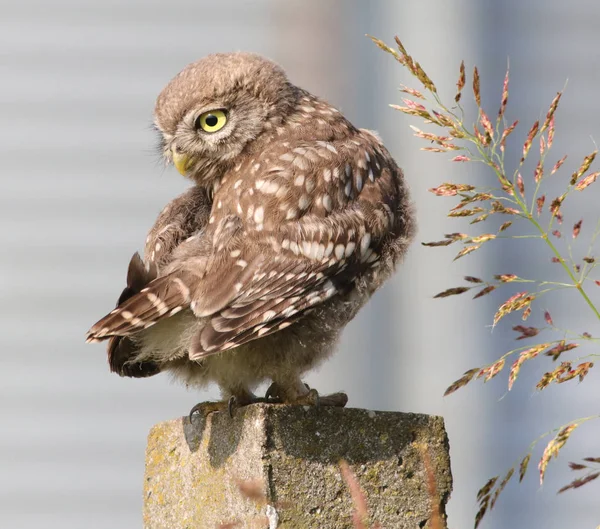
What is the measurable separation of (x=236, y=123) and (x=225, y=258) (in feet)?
2.19

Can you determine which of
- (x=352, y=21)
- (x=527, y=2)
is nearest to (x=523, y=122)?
(x=527, y=2)

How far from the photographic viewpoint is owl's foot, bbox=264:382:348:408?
332cm

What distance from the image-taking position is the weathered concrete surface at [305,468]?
263 centimetres

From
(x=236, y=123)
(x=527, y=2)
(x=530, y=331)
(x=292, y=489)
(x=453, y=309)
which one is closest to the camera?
(x=530, y=331)

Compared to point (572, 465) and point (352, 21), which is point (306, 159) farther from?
point (352, 21)

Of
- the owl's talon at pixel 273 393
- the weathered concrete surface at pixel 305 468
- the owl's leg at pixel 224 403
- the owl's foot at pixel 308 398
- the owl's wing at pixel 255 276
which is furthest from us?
the owl's talon at pixel 273 393

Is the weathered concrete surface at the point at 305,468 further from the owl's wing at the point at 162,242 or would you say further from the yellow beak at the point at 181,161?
the yellow beak at the point at 181,161

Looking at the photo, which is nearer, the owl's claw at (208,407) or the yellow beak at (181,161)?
the owl's claw at (208,407)

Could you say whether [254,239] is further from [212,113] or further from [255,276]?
[212,113]

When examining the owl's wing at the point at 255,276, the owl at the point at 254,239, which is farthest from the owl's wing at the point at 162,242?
the owl's wing at the point at 255,276

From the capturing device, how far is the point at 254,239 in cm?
319

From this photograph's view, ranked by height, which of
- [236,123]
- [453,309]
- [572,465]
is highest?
[453,309]

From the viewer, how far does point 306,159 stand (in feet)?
11.1

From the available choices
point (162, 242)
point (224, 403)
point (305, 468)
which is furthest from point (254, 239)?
point (305, 468)
